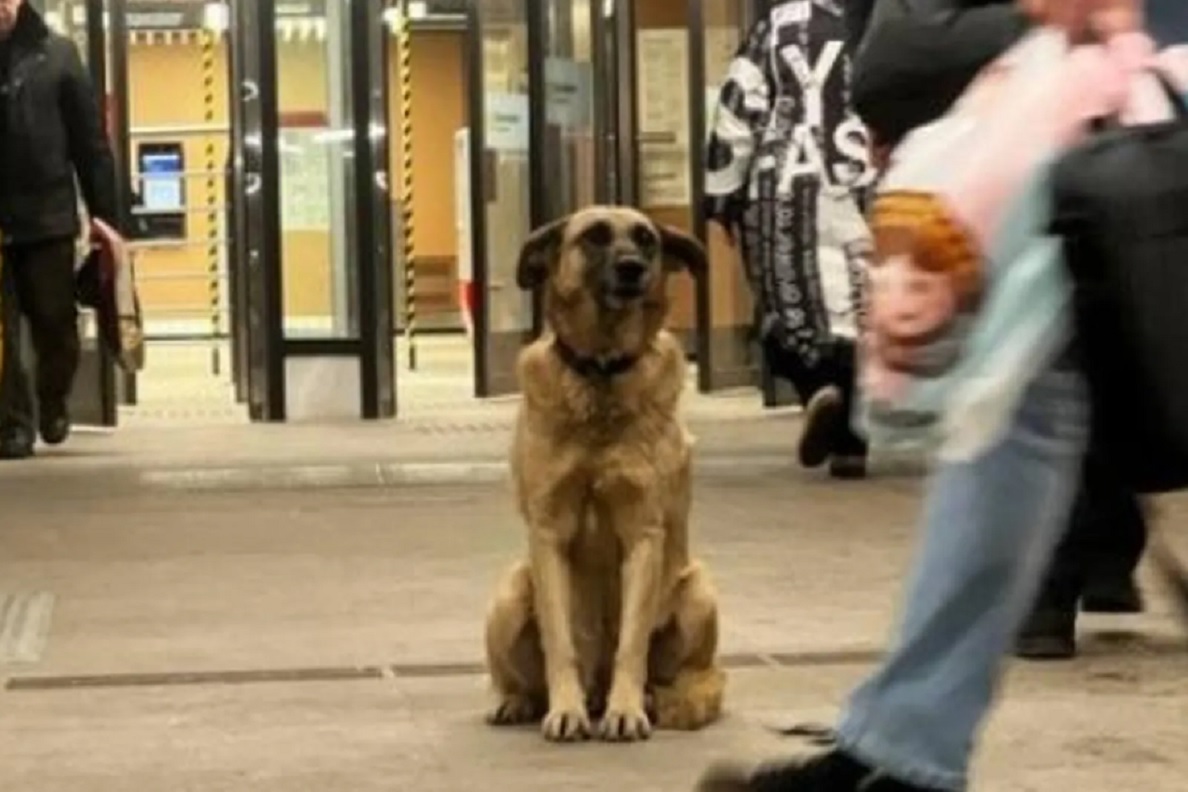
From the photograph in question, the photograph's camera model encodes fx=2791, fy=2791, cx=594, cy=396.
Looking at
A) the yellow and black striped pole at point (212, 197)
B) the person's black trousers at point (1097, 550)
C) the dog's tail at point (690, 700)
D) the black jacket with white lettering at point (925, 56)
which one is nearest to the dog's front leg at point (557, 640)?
the dog's tail at point (690, 700)

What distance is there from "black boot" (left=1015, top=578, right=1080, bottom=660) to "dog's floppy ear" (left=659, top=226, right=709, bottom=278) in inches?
39.3

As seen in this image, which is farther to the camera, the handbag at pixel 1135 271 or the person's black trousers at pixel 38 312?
the person's black trousers at pixel 38 312

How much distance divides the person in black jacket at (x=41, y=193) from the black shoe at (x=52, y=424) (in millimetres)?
163

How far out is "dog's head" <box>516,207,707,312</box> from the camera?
5.48 m

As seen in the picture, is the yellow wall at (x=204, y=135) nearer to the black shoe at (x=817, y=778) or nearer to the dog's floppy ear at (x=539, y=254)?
the dog's floppy ear at (x=539, y=254)

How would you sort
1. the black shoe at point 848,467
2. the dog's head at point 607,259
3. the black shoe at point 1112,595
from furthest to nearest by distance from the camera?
the black shoe at point 848,467 → the black shoe at point 1112,595 → the dog's head at point 607,259

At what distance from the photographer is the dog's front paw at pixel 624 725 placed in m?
5.25

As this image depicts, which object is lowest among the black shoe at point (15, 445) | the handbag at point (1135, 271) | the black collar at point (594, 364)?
the black shoe at point (15, 445)

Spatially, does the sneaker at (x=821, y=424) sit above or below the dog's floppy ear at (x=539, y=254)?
below

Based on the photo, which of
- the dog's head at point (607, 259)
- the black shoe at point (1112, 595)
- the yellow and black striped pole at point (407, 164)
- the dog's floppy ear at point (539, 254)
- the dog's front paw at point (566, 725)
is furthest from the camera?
the yellow and black striped pole at point (407, 164)

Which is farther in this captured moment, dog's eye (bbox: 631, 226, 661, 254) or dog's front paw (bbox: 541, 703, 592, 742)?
dog's eye (bbox: 631, 226, 661, 254)

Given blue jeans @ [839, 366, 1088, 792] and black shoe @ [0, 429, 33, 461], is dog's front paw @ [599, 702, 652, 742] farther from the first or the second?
black shoe @ [0, 429, 33, 461]

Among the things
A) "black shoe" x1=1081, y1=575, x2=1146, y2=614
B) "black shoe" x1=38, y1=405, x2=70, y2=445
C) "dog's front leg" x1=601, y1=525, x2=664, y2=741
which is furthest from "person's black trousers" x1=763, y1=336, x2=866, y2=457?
"dog's front leg" x1=601, y1=525, x2=664, y2=741

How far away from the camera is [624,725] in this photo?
5.26 metres
